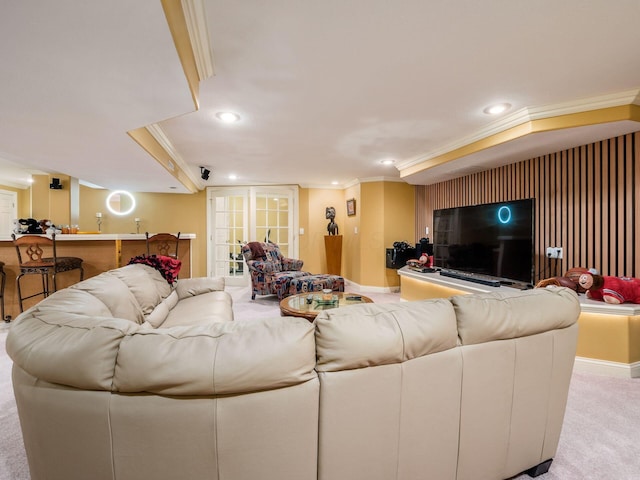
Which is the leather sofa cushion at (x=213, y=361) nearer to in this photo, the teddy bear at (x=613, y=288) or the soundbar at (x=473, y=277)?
the teddy bear at (x=613, y=288)

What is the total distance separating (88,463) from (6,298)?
4330mm

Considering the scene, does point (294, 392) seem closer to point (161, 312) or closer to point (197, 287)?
point (161, 312)

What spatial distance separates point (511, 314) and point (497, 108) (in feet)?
7.53

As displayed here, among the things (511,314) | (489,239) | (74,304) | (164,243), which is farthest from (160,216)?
(511,314)

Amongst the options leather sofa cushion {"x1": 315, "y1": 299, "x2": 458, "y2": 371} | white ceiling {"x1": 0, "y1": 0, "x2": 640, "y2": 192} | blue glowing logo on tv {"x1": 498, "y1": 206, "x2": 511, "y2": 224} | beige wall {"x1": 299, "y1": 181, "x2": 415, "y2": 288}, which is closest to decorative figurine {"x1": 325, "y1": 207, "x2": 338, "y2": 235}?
beige wall {"x1": 299, "y1": 181, "x2": 415, "y2": 288}

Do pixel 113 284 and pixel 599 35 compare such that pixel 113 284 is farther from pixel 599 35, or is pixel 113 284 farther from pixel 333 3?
pixel 599 35

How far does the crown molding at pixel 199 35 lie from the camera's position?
4.84 ft

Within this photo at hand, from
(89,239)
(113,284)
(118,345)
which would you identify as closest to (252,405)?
(118,345)

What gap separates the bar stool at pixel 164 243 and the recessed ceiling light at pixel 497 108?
13.6 ft

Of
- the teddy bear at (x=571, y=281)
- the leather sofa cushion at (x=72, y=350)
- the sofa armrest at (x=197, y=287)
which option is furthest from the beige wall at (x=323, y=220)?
the leather sofa cushion at (x=72, y=350)

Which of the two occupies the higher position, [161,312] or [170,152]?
[170,152]

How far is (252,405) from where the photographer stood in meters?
0.85

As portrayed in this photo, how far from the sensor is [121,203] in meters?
6.39

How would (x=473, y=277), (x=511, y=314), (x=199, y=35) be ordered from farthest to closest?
(x=473, y=277), (x=199, y=35), (x=511, y=314)
